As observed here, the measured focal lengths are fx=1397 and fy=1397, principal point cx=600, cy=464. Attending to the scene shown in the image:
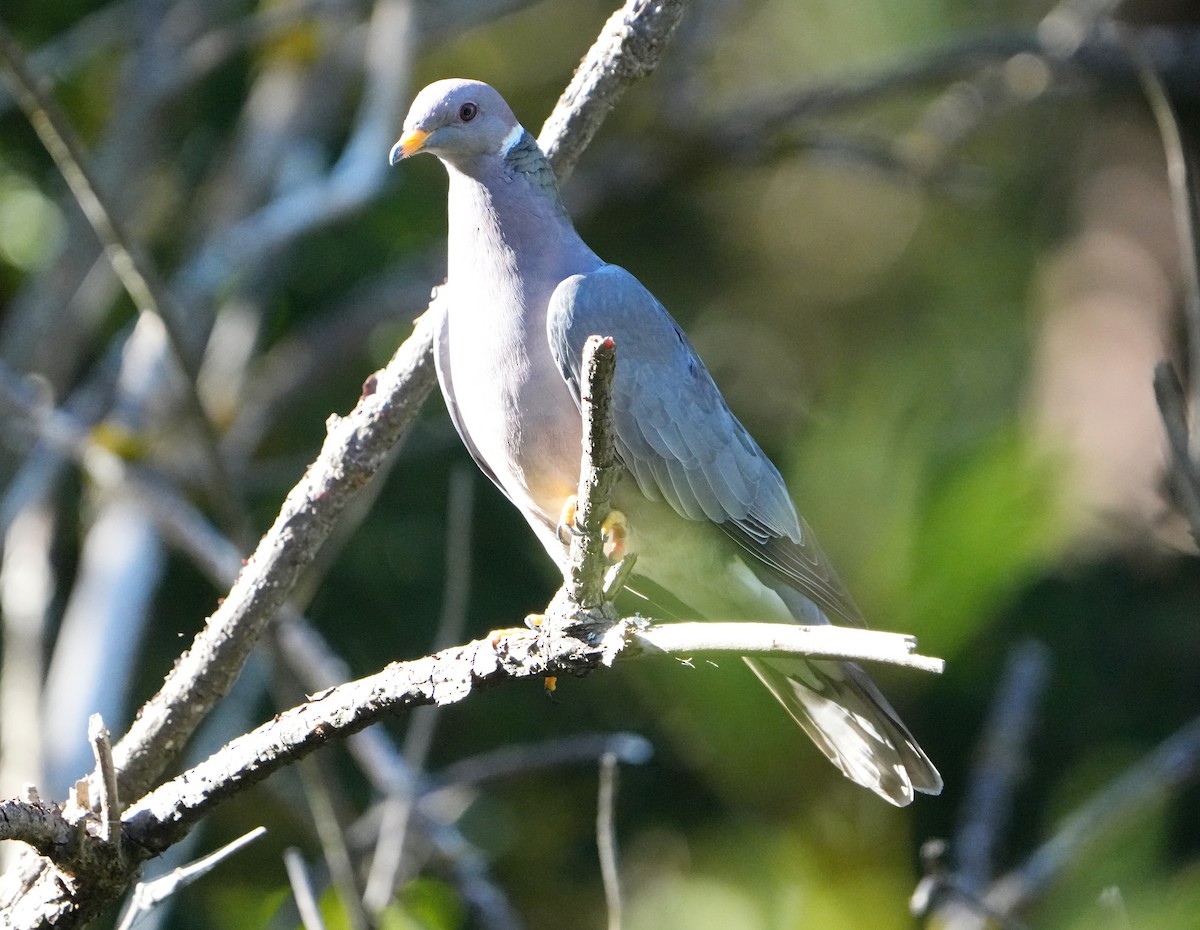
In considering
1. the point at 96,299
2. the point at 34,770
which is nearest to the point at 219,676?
the point at 34,770

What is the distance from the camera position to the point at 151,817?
2.23 m

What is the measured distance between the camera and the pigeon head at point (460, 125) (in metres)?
3.24

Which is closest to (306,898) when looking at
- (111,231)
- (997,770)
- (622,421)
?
(622,421)

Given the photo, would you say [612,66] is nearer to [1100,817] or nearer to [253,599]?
[253,599]

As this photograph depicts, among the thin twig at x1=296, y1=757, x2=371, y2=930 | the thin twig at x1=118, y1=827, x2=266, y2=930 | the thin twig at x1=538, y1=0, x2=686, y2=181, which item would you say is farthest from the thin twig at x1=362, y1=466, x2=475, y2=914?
the thin twig at x1=118, y1=827, x2=266, y2=930

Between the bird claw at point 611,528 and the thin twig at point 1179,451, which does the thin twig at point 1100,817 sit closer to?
the bird claw at point 611,528

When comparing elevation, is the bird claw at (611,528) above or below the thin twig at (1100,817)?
above

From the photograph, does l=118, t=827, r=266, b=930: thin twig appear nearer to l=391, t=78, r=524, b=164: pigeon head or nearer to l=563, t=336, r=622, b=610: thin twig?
l=563, t=336, r=622, b=610: thin twig

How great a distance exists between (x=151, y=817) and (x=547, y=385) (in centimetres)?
120

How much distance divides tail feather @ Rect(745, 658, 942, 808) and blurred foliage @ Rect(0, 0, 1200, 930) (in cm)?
51

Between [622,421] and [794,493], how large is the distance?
1824mm

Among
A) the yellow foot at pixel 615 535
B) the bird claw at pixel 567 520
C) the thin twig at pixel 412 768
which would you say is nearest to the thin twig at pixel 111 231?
the thin twig at pixel 412 768

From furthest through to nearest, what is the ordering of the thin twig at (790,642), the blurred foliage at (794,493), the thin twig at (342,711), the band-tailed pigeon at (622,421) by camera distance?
the blurred foliage at (794,493) → the band-tailed pigeon at (622,421) → the thin twig at (342,711) → the thin twig at (790,642)

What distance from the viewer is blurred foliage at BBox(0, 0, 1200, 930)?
4422 mm
